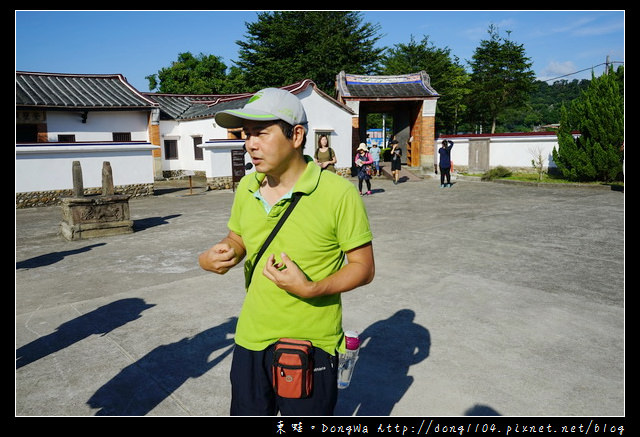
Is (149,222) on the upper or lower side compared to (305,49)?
lower

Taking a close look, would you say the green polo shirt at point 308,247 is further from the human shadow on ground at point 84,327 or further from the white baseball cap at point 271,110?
the human shadow on ground at point 84,327

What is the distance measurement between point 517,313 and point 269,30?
34.7 metres

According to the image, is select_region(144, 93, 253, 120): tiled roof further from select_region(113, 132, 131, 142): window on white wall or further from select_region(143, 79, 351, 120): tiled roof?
select_region(113, 132, 131, 142): window on white wall

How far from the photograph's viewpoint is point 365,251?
1.88 meters

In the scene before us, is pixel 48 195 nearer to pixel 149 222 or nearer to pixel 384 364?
pixel 149 222

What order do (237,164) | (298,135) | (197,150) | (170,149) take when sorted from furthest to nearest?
(170,149), (197,150), (237,164), (298,135)

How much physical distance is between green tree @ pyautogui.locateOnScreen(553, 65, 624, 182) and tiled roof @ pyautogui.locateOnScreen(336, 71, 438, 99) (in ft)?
23.0

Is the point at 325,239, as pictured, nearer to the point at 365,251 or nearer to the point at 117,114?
the point at 365,251

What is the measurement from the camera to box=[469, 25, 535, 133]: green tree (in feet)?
120

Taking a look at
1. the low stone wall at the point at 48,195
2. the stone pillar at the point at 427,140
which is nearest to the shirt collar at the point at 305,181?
the low stone wall at the point at 48,195

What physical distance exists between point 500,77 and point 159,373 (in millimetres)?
38618

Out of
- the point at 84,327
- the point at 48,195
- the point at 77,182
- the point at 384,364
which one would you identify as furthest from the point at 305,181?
the point at 48,195

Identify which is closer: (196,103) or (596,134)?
(596,134)

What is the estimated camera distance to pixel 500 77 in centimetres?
3688
